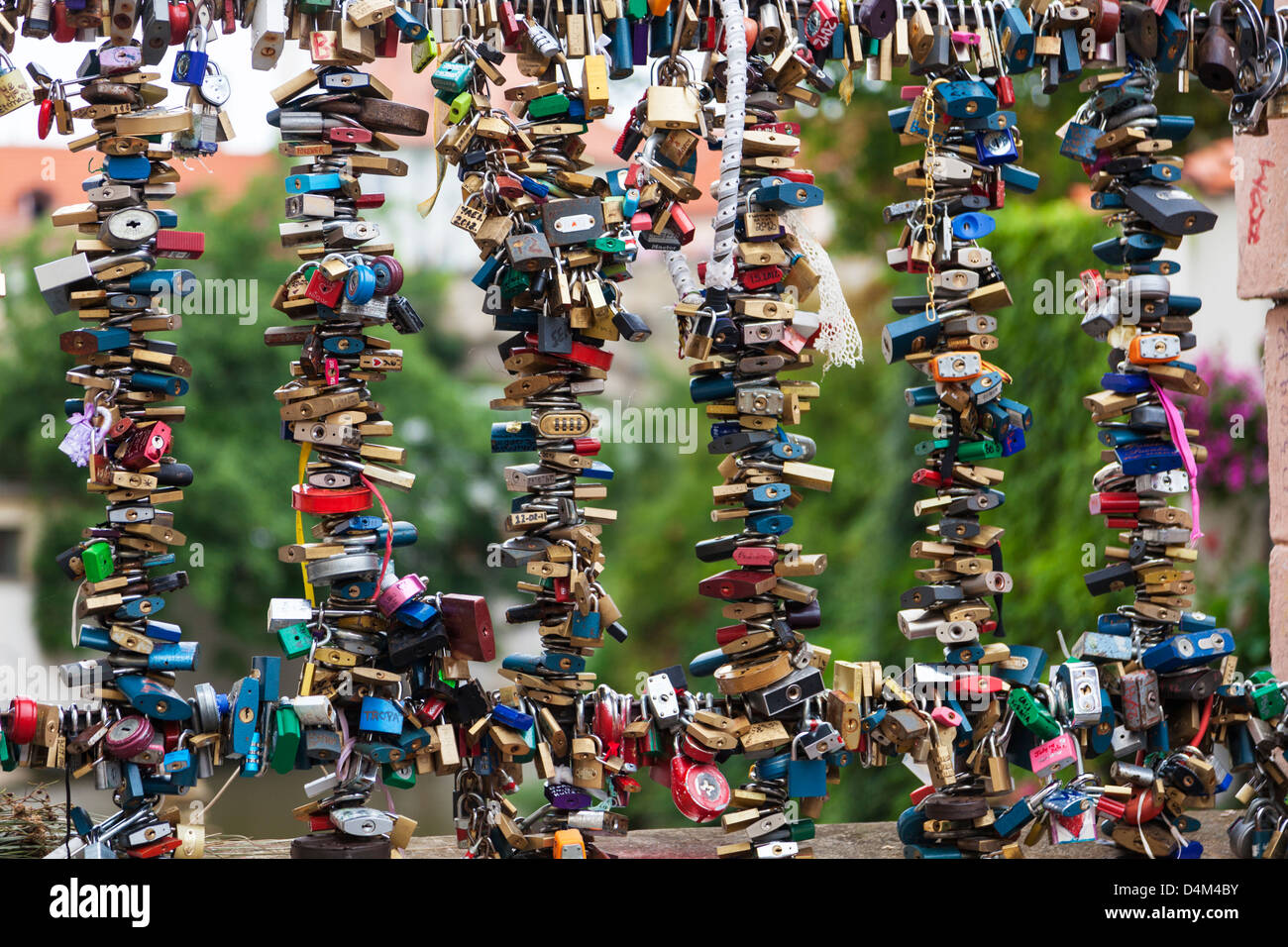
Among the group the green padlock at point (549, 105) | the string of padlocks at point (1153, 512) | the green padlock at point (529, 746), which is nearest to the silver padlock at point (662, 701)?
the green padlock at point (529, 746)

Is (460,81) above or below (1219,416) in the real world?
above

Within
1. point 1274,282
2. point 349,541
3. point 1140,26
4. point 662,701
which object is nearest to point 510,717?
point 662,701

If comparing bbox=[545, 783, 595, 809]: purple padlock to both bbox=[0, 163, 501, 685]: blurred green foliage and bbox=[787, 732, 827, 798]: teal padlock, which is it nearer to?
bbox=[787, 732, 827, 798]: teal padlock

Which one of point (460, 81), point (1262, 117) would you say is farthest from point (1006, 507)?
point (460, 81)

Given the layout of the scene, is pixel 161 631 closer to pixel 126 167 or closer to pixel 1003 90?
pixel 126 167

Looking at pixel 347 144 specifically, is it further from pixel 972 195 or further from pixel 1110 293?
pixel 1110 293
